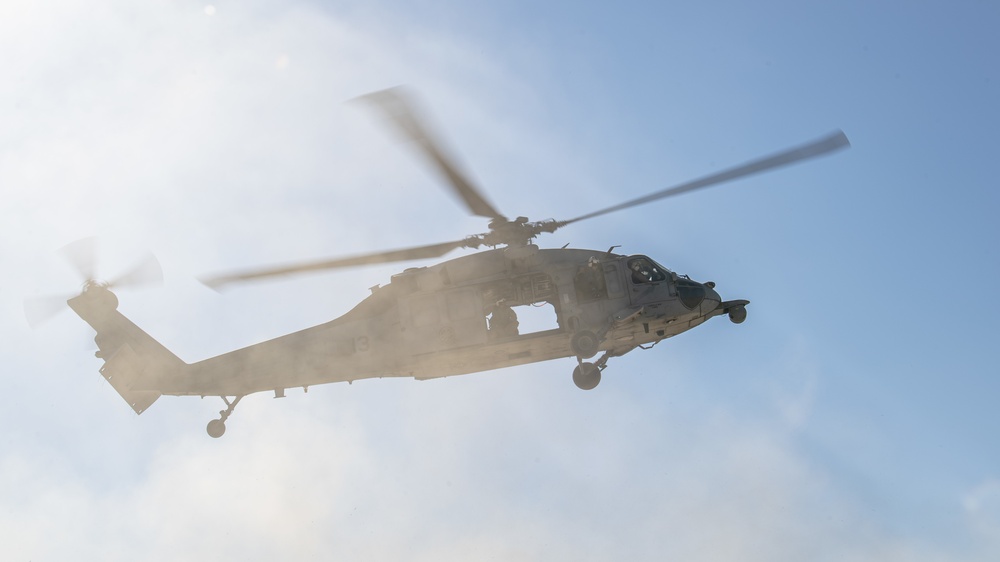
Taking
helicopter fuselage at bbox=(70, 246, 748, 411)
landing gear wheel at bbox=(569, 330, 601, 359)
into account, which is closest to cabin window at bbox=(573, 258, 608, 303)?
helicopter fuselage at bbox=(70, 246, 748, 411)

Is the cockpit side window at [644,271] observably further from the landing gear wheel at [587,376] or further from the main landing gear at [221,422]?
the main landing gear at [221,422]

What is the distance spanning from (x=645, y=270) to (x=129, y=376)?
13.4 meters

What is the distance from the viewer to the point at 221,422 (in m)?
20.4

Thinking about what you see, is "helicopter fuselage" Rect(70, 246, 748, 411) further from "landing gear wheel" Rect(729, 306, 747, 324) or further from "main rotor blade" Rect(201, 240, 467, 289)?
"main rotor blade" Rect(201, 240, 467, 289)

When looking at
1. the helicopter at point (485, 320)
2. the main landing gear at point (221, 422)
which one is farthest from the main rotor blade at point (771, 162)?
the main landing gear at point (221, 422)

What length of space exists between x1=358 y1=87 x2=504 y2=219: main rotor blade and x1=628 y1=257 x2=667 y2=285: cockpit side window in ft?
14.5

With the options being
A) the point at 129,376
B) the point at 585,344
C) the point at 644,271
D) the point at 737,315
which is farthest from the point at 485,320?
the point at 129,376

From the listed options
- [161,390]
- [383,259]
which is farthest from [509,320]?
[161,390]

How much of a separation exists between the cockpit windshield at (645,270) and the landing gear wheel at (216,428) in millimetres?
10700

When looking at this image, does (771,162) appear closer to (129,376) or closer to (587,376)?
(587,376)

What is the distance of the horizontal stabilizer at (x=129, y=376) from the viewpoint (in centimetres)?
2106

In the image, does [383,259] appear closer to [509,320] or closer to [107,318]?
[509,320]

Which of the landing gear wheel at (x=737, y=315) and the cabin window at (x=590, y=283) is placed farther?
the landing gear wheel at (x=737, y=315)

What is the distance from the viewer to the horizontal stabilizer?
21.1 m
